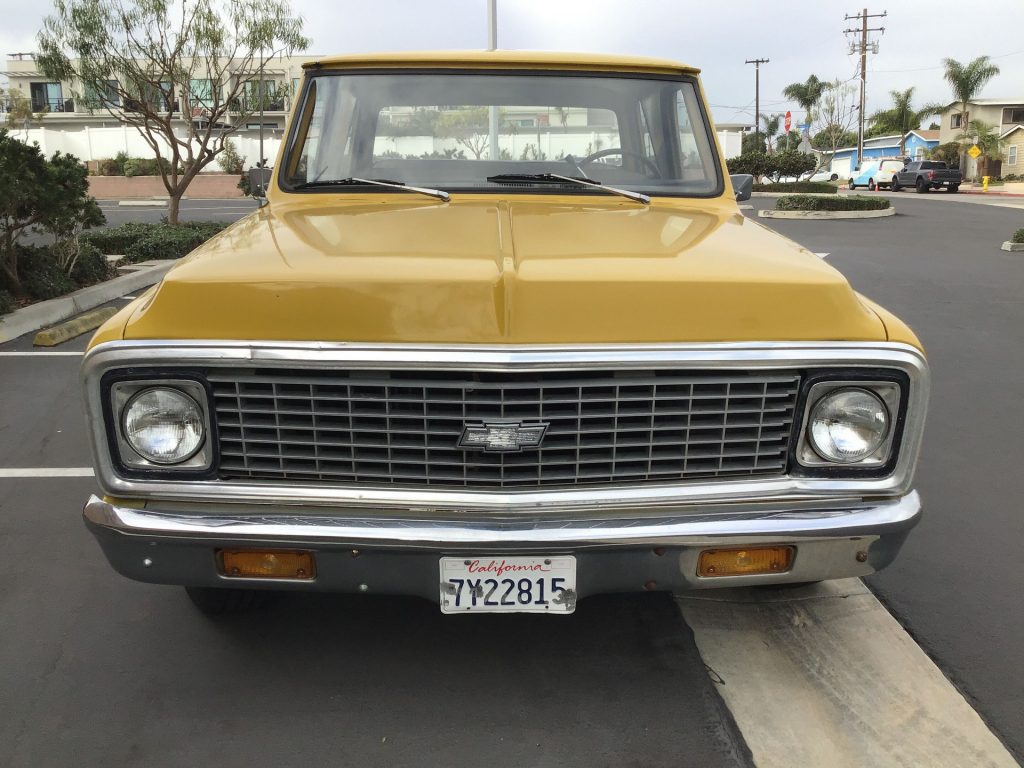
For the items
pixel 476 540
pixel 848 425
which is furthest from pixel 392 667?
pixel 848 425

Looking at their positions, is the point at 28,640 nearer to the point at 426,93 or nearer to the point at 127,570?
the point at 127,570

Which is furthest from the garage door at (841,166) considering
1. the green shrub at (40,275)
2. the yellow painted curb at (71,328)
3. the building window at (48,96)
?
the yellow painted curb at (71,328)

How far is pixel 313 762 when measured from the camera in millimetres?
2494

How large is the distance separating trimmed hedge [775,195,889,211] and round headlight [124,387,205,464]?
2381cm

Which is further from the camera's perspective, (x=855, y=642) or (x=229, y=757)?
(x=855, y=642)

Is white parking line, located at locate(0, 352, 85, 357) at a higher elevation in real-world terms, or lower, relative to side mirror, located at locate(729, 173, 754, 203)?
lower

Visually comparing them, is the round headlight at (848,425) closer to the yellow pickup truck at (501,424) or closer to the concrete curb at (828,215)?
the yellow pickup truck at (501,424)

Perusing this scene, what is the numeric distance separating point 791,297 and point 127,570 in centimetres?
190

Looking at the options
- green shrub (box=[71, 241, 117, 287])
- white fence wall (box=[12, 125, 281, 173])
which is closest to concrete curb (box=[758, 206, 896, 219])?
green shrub (box=[71, 241, 117, 287])

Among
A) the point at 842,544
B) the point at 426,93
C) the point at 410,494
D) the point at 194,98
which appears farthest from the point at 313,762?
the point at 194,98

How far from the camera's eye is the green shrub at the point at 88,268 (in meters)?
10.2

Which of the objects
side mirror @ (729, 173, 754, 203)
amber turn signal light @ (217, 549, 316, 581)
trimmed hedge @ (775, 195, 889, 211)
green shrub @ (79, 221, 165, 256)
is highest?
side mirror @ (729, 173, 754, 203)

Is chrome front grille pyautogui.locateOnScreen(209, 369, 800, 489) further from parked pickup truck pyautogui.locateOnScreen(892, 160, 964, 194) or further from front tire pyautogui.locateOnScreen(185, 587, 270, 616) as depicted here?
parked pickup truck pyautogui.locateOnScreen(892, 160, 964, 194)

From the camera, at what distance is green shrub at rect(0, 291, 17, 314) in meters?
8.25
